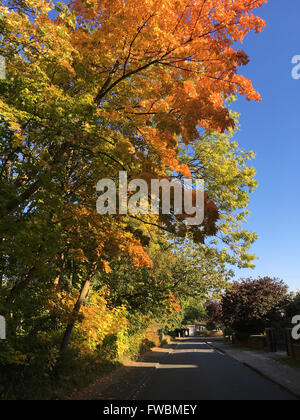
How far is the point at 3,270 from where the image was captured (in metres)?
9.99

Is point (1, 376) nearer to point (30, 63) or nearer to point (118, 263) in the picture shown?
point (30, 63)

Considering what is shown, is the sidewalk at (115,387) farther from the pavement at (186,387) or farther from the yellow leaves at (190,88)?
the yellow leaves at (190,88)

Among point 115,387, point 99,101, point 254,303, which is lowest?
point 115,387

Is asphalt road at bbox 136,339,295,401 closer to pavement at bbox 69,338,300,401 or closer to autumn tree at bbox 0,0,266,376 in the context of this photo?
pavement at bbox 69,338,300,401

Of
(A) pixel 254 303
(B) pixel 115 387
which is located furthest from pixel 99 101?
(A) pixel 254 303

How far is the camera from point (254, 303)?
→ 30438 millimetres

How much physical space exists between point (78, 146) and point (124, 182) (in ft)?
5.57

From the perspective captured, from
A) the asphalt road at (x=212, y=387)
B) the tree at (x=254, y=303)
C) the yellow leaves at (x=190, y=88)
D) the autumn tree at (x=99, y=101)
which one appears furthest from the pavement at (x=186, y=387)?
the tree at (x=254, y=303)

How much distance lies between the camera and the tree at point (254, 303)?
30.6 meters

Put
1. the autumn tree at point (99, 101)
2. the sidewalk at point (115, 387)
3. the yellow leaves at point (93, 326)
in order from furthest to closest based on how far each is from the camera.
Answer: the yellow leaves at point (93, 326)
the sidewalk at point (115, 387)
the autumn tree at point (99, 101)

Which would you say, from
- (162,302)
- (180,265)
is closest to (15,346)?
(162,302)

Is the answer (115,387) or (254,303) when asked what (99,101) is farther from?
(254,303)
